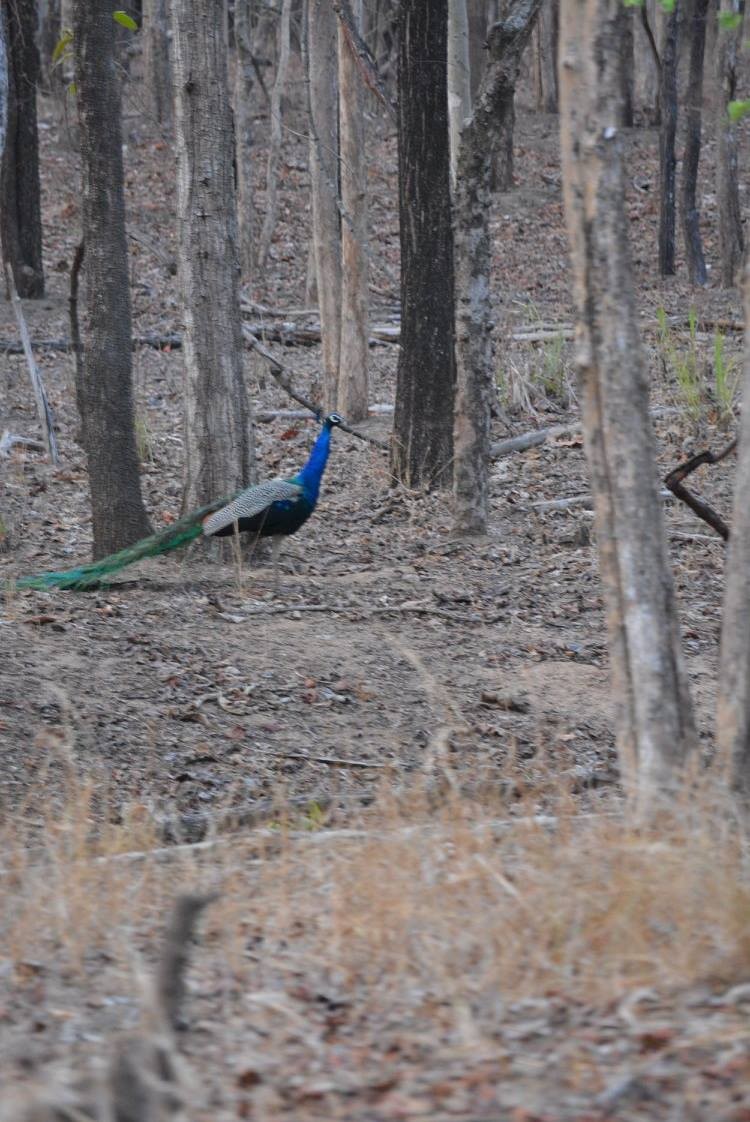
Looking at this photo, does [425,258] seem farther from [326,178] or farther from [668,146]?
[668,146]

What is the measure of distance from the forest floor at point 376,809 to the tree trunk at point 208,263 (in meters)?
0.79

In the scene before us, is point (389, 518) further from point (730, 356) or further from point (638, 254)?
point (638, 254)

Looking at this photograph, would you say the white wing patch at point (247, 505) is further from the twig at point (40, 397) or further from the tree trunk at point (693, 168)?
the tree trunk at point (693, 168)

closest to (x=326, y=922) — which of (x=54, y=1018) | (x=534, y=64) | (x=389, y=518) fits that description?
(x=54, y=1018)

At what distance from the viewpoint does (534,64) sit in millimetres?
35531

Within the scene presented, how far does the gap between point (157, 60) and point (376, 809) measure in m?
26.7

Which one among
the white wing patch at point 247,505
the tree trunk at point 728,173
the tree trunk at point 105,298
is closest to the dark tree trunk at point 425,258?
the white wing patch at point 247,505

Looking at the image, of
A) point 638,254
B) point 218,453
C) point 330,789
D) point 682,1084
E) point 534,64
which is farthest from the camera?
point 534,64

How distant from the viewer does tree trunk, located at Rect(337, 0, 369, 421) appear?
14188 mm

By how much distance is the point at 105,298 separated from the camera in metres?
9.52

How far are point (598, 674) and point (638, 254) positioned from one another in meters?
19.6

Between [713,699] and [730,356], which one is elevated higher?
[730,356]

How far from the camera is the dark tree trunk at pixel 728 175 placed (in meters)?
18.2

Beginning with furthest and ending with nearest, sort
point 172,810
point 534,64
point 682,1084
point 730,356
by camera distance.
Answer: point 534,64
point 730,356
point 172,810
point 682,1084
